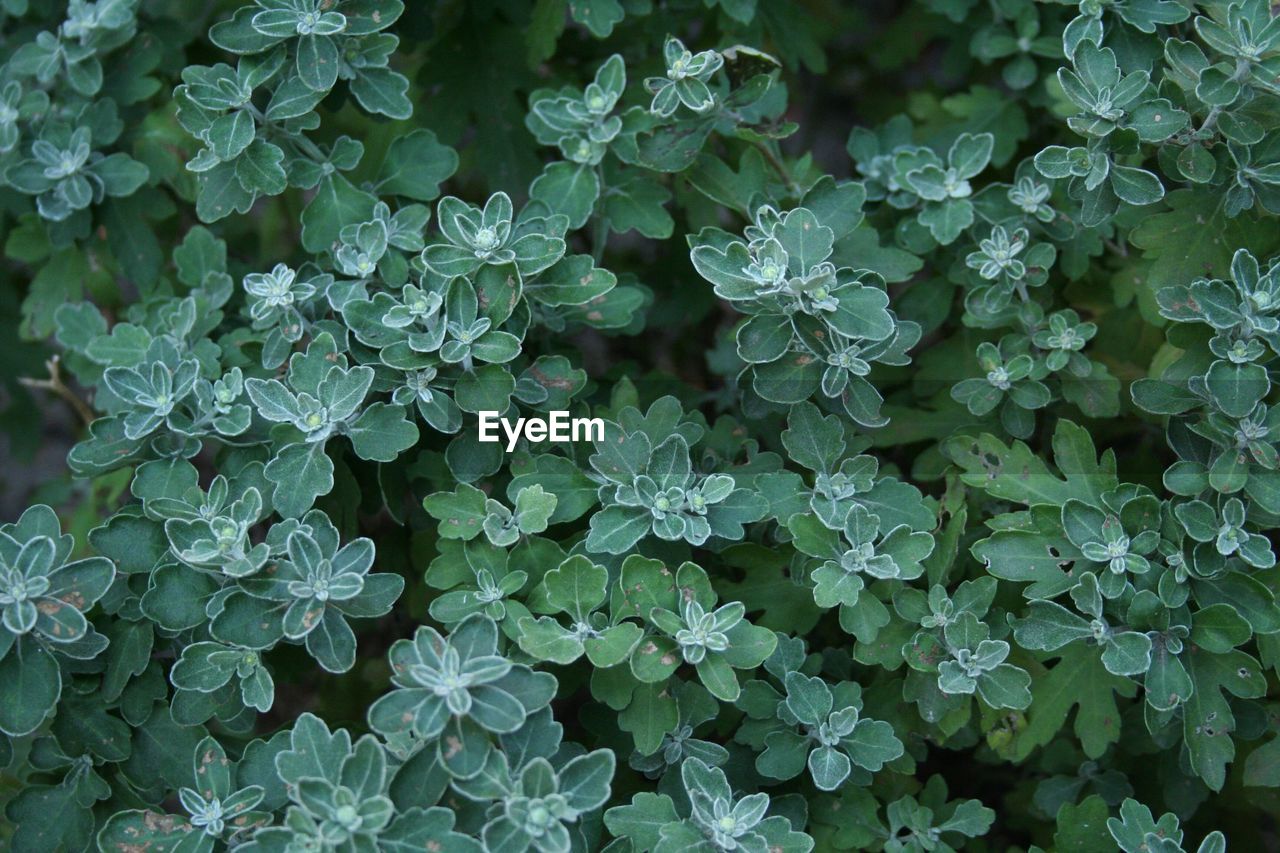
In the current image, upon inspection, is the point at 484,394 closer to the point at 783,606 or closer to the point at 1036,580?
the point at 783,606

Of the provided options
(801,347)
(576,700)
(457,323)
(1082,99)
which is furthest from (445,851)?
(1082,99)
